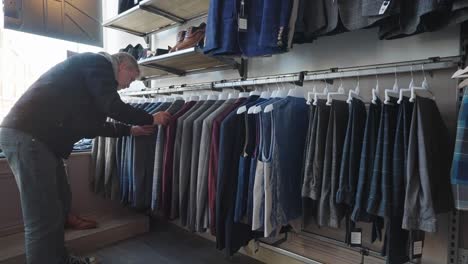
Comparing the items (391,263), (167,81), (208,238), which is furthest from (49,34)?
(391,263)

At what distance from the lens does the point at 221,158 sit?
1485 millimetres

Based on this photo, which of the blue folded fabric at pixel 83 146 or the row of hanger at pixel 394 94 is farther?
the blue folded fabric at pixel 83 146

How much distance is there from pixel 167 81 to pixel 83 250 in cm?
159

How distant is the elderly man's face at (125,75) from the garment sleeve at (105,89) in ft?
0.45

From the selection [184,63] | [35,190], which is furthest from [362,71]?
[35,190]

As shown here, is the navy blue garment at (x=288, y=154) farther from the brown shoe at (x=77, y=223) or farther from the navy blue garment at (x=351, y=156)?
the brown shoe at (x=77, y=223)

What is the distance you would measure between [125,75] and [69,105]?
0.39m

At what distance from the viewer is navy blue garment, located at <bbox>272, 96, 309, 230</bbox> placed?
54.9 inches

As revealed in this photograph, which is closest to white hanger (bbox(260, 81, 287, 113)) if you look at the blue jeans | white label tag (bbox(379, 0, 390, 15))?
white label tag (bbox(379, 0, 390, 15))

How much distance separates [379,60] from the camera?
1.56 m

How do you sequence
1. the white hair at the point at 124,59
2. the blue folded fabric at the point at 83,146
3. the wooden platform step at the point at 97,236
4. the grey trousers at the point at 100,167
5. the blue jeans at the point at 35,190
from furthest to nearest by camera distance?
1. the blue folded fabric at the point at 83,146
2. the grey trousers at the point at 100,167
3. the wooden platform step at the point at 97,236
4. the white hair at the point at 124,59
5. the blue jeans at the point at 35,190

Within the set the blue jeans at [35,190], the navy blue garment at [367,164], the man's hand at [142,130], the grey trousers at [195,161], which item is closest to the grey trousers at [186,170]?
the grey trousers at [195,161]

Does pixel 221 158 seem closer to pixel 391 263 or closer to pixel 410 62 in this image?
pixel 391 263

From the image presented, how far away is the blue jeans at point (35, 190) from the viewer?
154 cm
